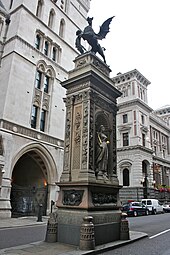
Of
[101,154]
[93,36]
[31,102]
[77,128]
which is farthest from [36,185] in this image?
[93,36]

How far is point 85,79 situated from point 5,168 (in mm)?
12937

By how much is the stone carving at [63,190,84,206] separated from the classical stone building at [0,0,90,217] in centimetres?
1189

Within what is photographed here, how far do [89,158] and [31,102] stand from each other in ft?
54.1

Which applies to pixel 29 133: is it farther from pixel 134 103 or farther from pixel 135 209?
pixel 134 103

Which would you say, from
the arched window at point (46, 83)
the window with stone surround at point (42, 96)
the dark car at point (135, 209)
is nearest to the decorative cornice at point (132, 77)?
the window with stone surround at point (42, 96)

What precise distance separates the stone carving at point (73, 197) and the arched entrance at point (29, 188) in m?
15.3

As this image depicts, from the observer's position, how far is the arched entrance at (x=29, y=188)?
75.9 ft

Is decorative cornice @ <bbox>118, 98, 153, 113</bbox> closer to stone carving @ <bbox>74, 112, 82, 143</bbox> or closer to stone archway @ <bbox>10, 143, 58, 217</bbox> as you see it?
stone archway @ <bbox>10, 143, 58, 217</bbox>

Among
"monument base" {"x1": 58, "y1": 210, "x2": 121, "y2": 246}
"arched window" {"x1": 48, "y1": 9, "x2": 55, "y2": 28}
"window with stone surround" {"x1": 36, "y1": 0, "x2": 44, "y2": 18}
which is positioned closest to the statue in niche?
"monument base" {"x1": 58, "y1": 210, "x2": 121, "y2": 246}

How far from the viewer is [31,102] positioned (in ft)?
77.4

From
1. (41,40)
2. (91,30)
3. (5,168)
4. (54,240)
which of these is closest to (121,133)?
(41,40)

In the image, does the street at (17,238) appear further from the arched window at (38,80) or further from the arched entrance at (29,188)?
the arched window at (38,80)

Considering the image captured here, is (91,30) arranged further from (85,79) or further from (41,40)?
(41,40)

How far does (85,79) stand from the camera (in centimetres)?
977
